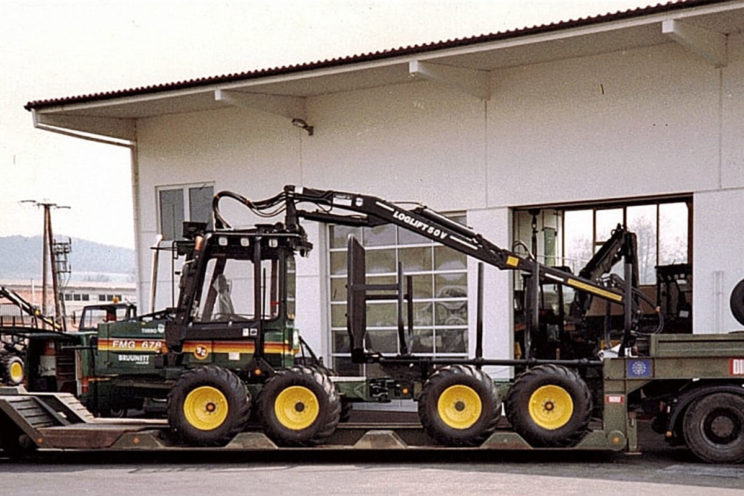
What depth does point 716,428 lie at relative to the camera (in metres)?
10.4

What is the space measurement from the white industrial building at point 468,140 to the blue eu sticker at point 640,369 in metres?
2.81

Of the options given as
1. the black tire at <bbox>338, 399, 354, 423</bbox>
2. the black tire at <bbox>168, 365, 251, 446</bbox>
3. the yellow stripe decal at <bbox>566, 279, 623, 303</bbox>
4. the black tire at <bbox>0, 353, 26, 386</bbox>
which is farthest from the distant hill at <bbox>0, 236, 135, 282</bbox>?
the yellow stripe decal at <bbox>566, 279, 623, 303</bbox>

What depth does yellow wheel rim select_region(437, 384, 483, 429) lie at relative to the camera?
10594 millimetres

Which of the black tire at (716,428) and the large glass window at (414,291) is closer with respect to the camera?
the black tire at (716,428)

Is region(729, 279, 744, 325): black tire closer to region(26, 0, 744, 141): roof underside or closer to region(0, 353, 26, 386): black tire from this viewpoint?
region(26, 0, 744, 141): roof underside

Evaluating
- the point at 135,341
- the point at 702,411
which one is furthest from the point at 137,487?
the point at 702,411

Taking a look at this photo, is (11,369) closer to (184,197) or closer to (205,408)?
(184,197)

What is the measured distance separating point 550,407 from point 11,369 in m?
12.2

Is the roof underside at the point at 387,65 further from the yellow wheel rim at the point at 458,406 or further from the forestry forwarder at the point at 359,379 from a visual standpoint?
the yellow wheel rim at the point at 458,406

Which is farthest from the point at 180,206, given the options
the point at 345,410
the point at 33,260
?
the point at 33,260

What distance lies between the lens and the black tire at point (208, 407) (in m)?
10.7

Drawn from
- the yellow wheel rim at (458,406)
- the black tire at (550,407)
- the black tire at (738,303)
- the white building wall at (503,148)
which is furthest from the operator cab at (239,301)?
the black tire at (738,303)

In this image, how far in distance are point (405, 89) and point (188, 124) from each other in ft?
14.7

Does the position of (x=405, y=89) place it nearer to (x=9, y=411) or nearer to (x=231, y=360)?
(x=231, y=360)
